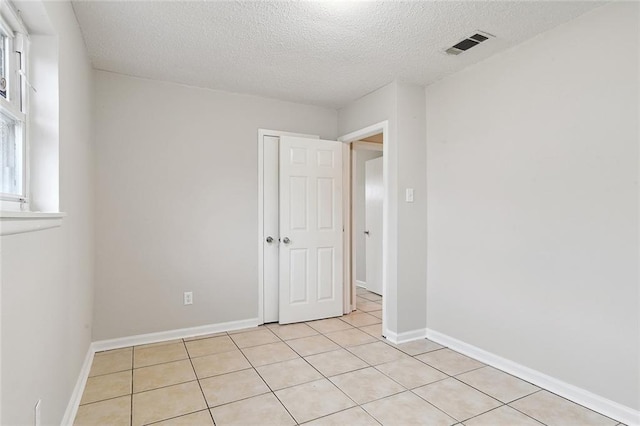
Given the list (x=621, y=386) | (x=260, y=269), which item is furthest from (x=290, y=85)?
(x=621, y=386)

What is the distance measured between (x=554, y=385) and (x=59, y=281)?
3.04m

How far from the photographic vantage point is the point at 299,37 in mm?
2439

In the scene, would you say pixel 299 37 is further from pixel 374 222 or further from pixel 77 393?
pixel 374 222

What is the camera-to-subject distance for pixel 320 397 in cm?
221

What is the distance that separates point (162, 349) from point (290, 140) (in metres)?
2.34

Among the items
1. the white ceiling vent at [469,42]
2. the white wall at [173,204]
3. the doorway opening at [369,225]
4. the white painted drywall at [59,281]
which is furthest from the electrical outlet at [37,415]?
the doorway opening at [369,225]

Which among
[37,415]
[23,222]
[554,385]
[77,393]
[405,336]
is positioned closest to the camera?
[23,222]

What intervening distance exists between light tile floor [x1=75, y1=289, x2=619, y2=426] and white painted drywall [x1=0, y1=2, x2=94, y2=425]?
0.35m

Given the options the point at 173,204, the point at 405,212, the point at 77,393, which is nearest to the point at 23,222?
the point at 77,393

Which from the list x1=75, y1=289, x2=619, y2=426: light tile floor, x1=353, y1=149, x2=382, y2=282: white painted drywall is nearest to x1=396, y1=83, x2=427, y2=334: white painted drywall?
x1=75, y1=289, x2=619, y2=426: light tile floor

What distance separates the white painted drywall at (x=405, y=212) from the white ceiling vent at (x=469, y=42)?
0.64 meters

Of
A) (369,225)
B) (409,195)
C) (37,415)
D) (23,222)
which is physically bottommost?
(37,415)

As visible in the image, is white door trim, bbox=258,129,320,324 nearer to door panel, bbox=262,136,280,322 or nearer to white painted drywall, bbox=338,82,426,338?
door panel, bbox=262,136,280,322

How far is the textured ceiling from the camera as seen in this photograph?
6.89ft
